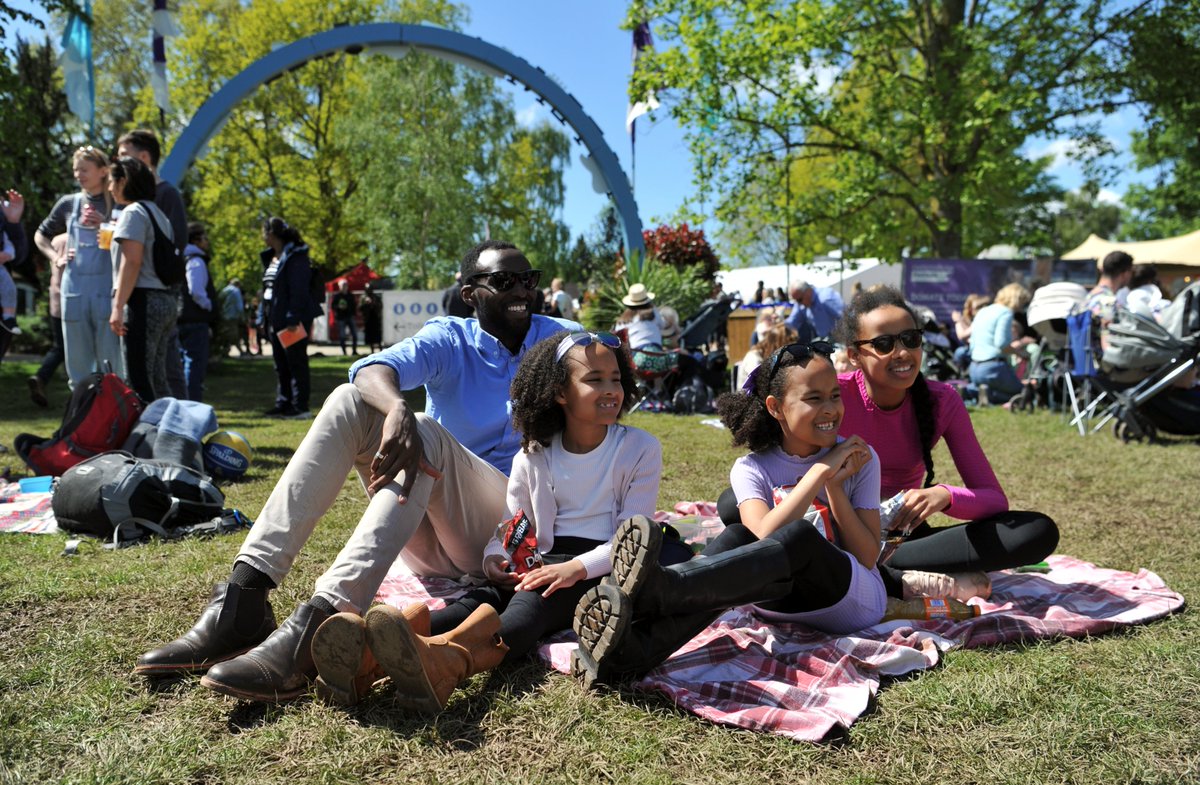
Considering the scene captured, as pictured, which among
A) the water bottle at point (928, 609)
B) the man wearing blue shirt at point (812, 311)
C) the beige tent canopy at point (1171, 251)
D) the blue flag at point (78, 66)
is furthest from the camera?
the beige tent canopy at point (1171, 251)

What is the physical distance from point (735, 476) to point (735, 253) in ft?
55.5

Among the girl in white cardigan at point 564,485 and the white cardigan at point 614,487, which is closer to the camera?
the girl in white cardigan at point 564,485

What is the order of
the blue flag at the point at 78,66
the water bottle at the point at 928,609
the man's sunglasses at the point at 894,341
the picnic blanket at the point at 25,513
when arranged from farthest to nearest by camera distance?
the blue flag at the point at 78,66 < the picnic blanket at the point at 25,513 < the man's sunglasses at the point at 894,341 < the water bottle at the point at 928,609

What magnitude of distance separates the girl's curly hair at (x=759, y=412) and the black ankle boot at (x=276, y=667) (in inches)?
59.6

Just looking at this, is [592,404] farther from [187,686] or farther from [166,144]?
[166,144]

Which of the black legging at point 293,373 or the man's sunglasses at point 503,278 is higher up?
the man's sunglasses at point 503,278

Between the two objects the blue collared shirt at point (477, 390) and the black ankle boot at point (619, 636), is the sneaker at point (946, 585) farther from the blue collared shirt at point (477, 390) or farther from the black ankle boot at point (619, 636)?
the blue collared shirt at point (477, 390)

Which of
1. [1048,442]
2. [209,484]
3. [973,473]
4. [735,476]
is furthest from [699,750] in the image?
[1048,442]

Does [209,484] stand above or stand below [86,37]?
below

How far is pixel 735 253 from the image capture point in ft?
63.6

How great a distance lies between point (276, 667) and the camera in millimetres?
2281

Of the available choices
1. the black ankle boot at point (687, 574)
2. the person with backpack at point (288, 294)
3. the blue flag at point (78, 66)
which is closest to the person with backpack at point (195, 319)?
the person with backpack at point (288, 294)

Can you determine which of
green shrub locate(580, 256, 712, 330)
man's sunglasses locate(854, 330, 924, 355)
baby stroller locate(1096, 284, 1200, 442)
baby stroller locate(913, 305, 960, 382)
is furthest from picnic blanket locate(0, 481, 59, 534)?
baby stroller locate(913, 305, 960, 382)

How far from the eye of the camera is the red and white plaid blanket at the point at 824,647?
237 centimetres
